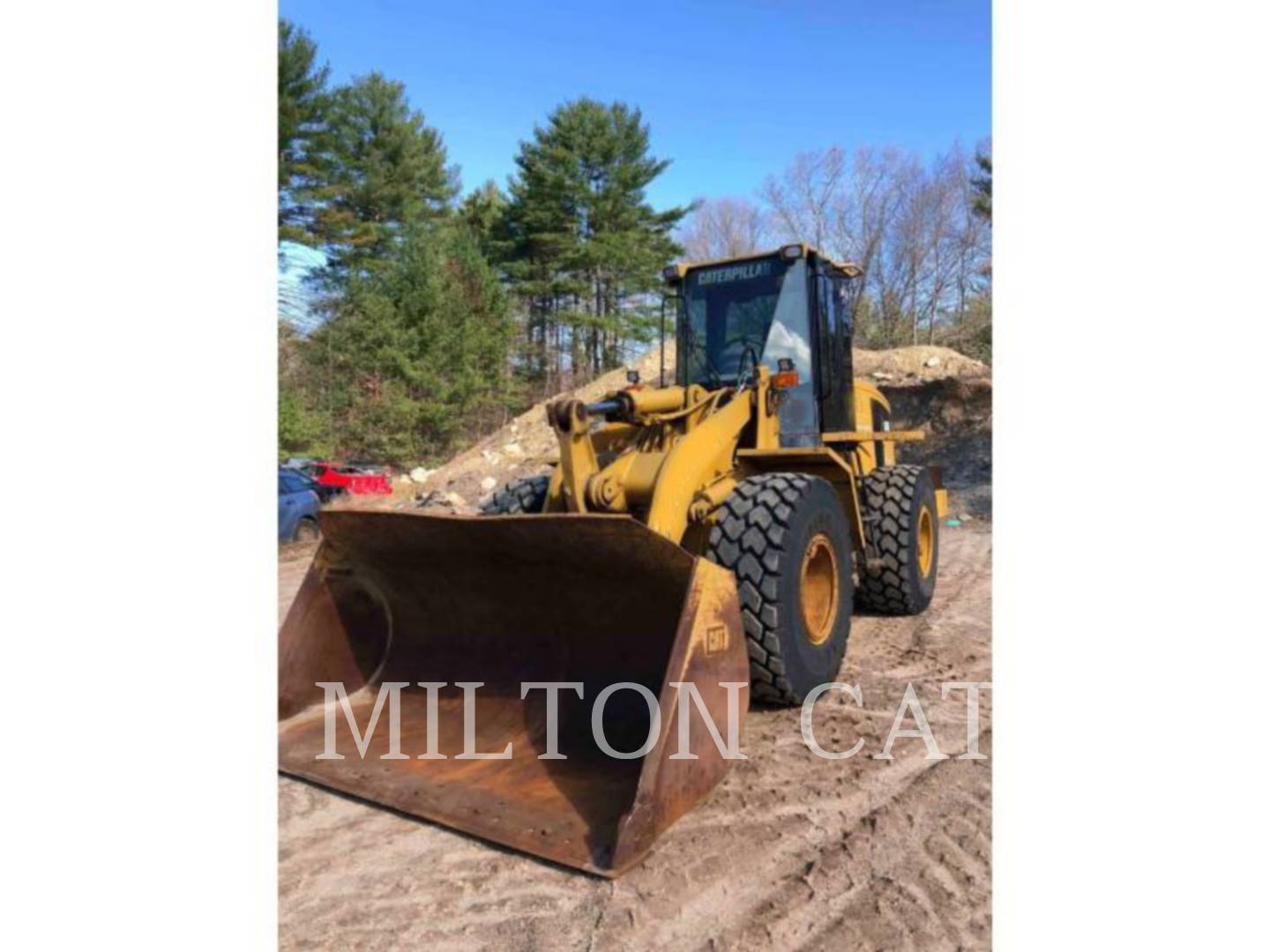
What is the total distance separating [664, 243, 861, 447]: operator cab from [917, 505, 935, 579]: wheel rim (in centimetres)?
104

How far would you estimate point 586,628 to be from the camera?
11.8ft

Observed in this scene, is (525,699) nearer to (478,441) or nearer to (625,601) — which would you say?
(625,601)

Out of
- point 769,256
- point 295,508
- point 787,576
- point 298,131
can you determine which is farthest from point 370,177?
point 787,576

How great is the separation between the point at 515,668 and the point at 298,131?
6.35 m

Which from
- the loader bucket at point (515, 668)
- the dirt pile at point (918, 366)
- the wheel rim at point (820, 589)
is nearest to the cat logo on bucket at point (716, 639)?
the loader bucket at point (515, 668)

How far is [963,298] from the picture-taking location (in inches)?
608

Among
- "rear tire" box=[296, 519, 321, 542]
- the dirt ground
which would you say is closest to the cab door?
the dirt ground

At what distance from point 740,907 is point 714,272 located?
3.76 metres

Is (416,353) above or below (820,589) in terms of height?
above

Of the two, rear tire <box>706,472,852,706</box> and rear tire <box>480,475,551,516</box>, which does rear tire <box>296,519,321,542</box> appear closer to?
rear tire <box>480,475,551,516</box>

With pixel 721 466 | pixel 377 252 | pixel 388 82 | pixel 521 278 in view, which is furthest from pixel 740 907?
pixel 521 278

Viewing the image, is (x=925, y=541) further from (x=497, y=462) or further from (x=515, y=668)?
(x=497, y=462)

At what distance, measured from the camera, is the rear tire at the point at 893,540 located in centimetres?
544

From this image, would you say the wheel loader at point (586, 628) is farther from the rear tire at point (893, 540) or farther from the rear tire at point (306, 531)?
the rear tire at point (306, 531)
